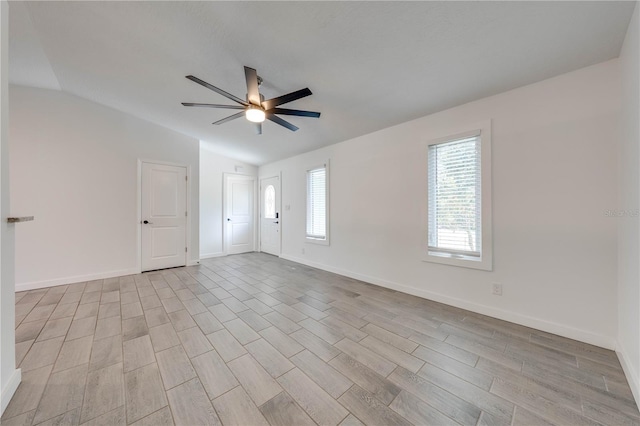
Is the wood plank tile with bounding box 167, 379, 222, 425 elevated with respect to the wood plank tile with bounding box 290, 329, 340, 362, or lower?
lower

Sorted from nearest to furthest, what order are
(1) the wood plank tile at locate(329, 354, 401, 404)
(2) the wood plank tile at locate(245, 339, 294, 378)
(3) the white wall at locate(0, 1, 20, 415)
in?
(3) the white wall at locate(0, 1, 20, 415) < (1) the wood plank tile at locate(329, 354, 401, 404) < (2) the wood plank tile at locate(245, 339, 294, 378)

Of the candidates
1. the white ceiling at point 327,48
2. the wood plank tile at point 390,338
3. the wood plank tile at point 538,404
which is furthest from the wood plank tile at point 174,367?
the white ceiling at point 327,48

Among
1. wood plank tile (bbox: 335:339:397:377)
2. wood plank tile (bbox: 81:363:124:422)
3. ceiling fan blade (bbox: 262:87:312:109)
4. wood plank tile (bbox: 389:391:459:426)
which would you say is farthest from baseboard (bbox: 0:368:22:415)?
ceiling fan blade (bbox: 262:87:312:109)

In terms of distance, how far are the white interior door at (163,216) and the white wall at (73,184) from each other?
0.57 ft

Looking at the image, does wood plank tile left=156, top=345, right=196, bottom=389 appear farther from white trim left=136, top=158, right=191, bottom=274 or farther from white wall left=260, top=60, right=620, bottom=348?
white trim left=136, top=158, right=191, bottom=274

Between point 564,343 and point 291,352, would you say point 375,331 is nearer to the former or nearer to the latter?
point 291,352

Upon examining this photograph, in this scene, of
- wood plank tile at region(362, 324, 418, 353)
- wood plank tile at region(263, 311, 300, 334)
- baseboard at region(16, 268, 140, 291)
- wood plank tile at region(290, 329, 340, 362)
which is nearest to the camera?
wood plank tile at region(290, 329, 340, 362)

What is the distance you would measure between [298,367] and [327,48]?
264cm

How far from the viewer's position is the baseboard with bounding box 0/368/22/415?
132cm

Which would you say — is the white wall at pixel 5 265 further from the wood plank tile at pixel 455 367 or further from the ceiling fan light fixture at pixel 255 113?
the wood plank tile at pixel 455 367

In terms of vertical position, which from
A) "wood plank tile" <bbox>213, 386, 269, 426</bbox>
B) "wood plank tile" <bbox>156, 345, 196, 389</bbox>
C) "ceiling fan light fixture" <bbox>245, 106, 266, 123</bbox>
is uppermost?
"ceiling fan light fixture" <bbox>245, 106, 266, 123</bbox>

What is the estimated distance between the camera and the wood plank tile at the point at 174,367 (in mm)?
1574

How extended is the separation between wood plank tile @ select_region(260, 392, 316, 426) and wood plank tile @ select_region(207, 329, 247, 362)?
1.93 ft

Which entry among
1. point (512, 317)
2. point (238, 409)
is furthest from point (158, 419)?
point (512, 317)
